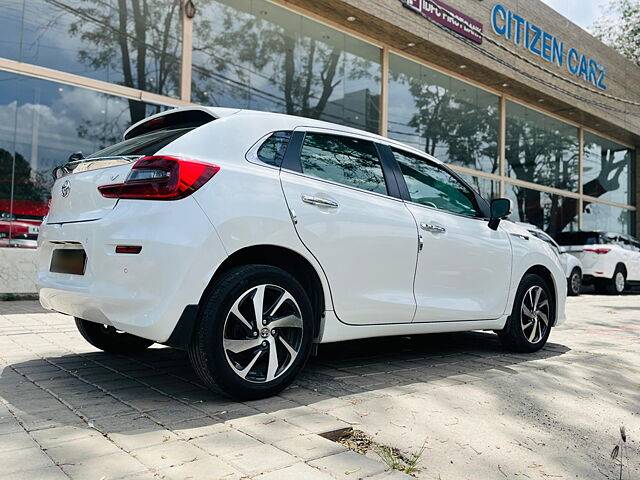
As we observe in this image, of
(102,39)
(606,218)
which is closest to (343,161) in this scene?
(102,39)

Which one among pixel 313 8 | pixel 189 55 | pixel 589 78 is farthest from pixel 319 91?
pixel 589 78

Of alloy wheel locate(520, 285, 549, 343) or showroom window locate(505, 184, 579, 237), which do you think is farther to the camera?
showroom window locate(505, 184, 579, 237)

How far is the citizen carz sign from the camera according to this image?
Answer: 1282cm

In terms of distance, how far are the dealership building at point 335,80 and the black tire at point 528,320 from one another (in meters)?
6.81

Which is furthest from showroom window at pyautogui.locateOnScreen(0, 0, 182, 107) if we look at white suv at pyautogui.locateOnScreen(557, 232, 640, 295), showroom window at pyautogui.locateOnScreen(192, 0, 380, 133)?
white suv at pyautogui.locateOnScreen(557, 232, 640, 295)

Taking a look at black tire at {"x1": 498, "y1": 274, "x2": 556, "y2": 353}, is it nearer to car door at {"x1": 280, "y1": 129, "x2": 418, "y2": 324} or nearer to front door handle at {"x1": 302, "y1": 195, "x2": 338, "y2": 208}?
car door at {"x1": 280, "y1": 129, "x2": 418, "y2": 324}

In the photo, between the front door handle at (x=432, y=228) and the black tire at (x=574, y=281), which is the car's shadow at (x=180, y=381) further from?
the black tire at (x=574, y=281)

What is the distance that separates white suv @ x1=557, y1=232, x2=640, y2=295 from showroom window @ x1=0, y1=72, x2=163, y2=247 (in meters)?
11.3

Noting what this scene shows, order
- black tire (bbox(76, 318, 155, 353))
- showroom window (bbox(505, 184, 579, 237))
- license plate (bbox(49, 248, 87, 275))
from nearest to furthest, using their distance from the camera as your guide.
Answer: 1. license plate (bbox(49, 248, 87, 275))
2. black tire (bbox(76, 318, 155, 353))
3. showroom window (bbox(505, 184, 579, 237))

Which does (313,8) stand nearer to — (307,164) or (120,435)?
(307,164)

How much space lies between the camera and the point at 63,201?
3422 mm

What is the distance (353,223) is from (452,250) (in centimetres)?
106

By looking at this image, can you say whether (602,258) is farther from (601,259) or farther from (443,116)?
(443,116)

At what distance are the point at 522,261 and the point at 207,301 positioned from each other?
307 cm
